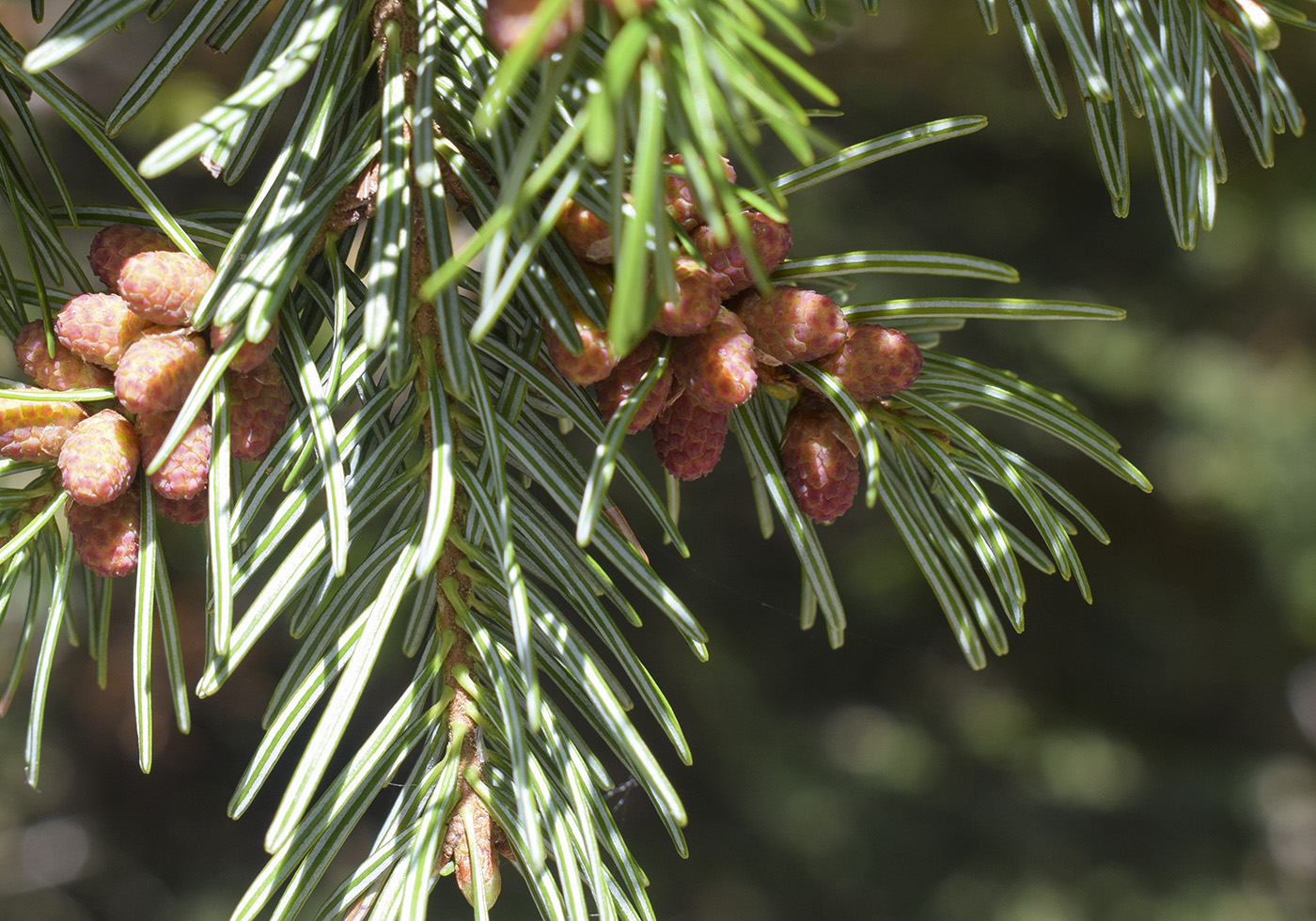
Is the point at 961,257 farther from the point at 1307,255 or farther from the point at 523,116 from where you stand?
the point at 1307,255

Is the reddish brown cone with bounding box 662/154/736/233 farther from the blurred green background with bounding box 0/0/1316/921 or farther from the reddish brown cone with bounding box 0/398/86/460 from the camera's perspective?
the blurred green background with bounding box 0/0/1316/921

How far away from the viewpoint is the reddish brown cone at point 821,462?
0.35m

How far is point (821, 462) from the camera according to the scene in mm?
349

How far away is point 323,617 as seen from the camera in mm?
341

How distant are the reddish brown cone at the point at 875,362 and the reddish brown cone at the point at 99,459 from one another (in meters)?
0.27

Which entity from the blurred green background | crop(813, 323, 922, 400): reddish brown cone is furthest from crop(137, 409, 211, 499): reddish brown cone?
the blurred green background

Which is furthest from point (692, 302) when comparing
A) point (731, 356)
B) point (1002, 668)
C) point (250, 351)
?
point (1002, 668)

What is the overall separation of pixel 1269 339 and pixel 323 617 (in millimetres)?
1818

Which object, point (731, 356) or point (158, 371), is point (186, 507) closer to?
point (158, 371)

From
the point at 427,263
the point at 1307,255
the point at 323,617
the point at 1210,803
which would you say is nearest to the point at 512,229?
the point at 427,263

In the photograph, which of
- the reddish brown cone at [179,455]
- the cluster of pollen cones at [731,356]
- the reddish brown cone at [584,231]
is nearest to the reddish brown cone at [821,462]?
the cluster of pollen cones at [731,356]

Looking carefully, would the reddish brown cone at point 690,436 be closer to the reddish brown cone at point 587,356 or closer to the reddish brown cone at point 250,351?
the reddish brown cone at point 587,356

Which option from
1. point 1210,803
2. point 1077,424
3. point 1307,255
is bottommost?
point 1210,803

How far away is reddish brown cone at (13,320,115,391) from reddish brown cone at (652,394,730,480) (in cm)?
22
